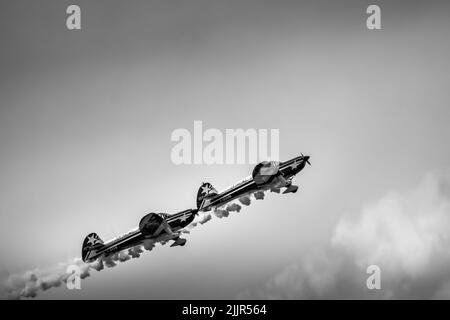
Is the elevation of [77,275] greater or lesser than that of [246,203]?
lesser

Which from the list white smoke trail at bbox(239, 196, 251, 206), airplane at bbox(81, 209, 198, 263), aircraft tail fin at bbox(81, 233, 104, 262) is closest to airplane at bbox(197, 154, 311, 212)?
white smoke trail at bbox(239, 196, 251, 206)

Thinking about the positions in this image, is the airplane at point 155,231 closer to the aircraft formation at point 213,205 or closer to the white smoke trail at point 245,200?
the aircraft formation at point 213,205

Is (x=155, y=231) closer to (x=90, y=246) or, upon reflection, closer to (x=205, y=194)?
(x=205, y=194)

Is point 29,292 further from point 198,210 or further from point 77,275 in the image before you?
point 198,210

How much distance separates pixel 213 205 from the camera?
114938 mm

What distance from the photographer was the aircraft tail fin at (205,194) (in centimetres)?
11600

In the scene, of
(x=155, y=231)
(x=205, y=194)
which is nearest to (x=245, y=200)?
(x=205, y=194)

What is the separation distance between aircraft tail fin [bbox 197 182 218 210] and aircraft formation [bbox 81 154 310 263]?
1368 millimetres

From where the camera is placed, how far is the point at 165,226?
10862cm

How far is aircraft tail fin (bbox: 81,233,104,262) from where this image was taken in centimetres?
11562

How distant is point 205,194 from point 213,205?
9.51 ft

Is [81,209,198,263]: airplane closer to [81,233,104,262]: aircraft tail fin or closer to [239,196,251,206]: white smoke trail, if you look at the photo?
[81,233,104,262]: aircraft tail fin
